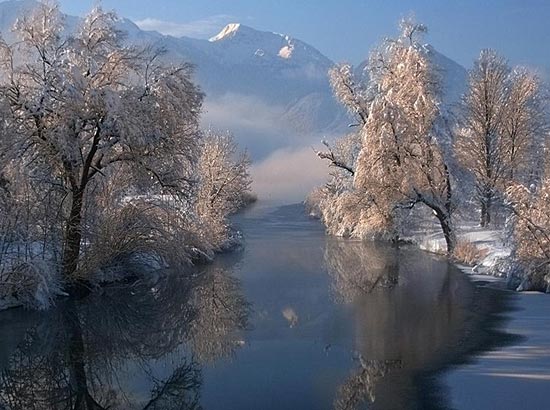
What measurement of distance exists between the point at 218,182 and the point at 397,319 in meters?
19.4

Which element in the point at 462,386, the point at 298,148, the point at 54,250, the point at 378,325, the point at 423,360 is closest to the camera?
the point at 462,386

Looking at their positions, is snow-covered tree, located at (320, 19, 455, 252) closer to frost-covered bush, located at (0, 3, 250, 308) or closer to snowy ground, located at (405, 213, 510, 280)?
snowy ground, located at (405, 213, 510, 280)

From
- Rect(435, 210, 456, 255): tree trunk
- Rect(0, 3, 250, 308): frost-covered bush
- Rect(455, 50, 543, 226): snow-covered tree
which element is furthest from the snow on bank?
Rect(0, 3, 250, 308): frost-covered bush

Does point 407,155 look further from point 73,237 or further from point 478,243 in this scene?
point 73,237

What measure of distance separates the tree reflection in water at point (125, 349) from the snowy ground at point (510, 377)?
13.7ft

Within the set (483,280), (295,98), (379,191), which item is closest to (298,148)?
(295,98)

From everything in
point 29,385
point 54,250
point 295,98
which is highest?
point 295,98

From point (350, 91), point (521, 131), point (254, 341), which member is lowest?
point (254, 341)

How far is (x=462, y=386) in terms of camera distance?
10.9m

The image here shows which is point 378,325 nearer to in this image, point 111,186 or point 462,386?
point 462,386

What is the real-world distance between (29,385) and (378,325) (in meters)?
7.84

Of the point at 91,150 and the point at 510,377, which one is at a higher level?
the point at 91,150

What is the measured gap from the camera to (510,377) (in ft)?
37.2

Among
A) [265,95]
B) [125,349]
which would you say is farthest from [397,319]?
[265,95]
